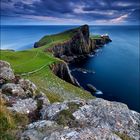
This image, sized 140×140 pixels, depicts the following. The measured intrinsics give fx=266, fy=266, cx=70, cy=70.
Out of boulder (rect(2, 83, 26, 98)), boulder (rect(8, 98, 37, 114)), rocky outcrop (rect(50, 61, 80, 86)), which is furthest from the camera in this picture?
rocky outcrop (rect(50, 61, 80, 86))

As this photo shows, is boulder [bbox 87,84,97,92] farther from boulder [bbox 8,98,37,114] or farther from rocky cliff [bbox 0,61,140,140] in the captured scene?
boulder [bbox 8,98,37,114]

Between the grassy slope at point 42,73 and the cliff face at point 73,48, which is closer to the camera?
the grassy slope at point 42,73

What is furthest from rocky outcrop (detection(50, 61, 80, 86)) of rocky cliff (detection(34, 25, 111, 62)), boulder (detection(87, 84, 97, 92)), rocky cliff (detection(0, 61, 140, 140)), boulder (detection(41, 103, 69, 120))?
boulder (detection(41, 103, 69, 120))

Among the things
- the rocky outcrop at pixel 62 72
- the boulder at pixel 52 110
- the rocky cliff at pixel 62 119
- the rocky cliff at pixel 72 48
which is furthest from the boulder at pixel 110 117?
the rocky cliff at pixel 72 48

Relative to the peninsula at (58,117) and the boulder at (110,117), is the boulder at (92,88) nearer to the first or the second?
the peninsula at (58,117)

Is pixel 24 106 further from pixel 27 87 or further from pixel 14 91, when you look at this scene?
pixel 27 87

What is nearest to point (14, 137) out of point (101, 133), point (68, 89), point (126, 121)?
point (101, 133)

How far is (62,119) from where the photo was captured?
55.9 feet

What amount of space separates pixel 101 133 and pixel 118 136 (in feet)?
4.09

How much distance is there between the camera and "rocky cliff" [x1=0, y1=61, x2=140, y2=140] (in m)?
14.4

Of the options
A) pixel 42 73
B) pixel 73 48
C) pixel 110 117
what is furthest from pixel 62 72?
pixel 110 117

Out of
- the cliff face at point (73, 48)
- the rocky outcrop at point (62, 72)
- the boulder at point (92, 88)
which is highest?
the cliff face at point (73, 48)

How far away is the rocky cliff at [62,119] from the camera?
1438 cm

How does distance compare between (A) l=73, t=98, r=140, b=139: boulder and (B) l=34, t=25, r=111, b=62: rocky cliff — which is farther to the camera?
(B) l=34, t=25, r=111, b=62: rocky cliff
